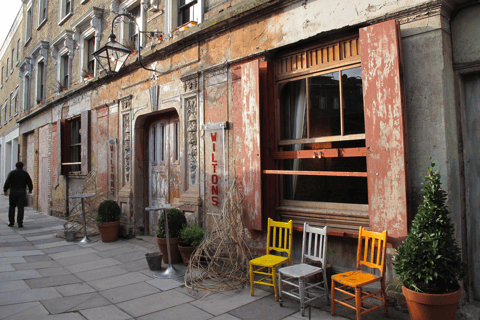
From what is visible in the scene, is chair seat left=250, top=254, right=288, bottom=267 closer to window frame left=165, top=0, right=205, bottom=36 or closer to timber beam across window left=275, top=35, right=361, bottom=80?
timber beam across window left=275, top=35, right=361, bottom=80

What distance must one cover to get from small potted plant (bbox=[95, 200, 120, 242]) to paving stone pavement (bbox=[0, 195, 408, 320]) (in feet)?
1.94

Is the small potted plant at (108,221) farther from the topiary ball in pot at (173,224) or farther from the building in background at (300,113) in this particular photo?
the topiary ball in pot at (173,224)

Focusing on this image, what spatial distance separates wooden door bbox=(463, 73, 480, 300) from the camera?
357 centimetres

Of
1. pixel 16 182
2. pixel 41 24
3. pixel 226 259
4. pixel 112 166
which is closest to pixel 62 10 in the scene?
pixel 41 24

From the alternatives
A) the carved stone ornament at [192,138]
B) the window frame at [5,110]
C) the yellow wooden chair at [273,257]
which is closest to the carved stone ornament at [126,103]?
the carved stone ornament at [192,138]

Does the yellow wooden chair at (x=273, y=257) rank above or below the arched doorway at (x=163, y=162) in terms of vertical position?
below

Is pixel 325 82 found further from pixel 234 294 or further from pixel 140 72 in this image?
pixel 140 72

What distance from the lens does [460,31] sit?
3623 millimetres

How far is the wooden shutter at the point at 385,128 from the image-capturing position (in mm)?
3555

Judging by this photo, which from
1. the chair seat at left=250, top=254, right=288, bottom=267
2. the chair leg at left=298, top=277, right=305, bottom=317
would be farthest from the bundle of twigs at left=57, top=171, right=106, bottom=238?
the chair leg at left=298, top=277, right=305, bottom=317

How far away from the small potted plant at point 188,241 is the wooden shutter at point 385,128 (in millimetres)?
2745

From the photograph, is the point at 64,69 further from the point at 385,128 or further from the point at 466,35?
the point at 466,35

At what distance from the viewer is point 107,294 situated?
437 centimetres

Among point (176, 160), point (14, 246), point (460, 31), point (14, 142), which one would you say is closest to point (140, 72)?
point (176, 160)
